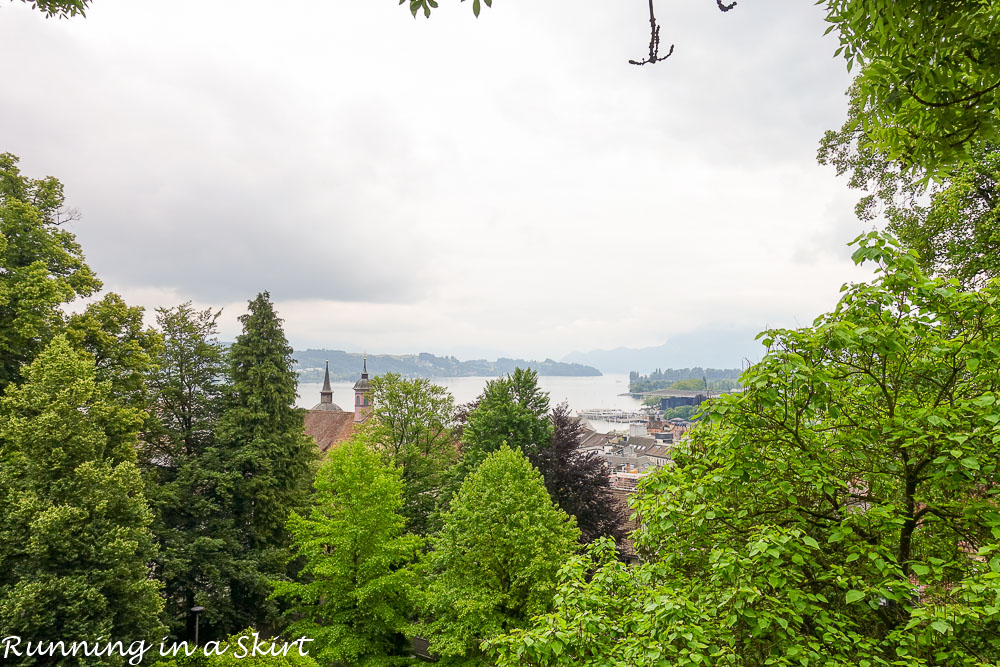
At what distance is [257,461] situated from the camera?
52.7 feet

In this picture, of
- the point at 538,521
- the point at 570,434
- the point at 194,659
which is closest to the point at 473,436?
the point at 570,434

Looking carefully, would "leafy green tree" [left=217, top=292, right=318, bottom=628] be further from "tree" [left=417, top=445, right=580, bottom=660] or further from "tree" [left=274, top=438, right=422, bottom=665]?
"tree" [left=417, top=445, right=580, bottom=660]

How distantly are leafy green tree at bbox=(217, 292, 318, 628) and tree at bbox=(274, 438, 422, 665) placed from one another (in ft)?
8.30

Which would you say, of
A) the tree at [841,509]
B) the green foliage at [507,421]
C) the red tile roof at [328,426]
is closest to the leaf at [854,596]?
the tree at [841,509]

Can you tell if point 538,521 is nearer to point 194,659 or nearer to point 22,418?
point 194,659

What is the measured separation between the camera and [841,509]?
4035 millimetres

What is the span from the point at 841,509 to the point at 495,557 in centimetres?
890

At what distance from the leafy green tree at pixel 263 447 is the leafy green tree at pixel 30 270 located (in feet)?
15.5

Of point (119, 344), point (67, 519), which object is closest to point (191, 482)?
point (119, 344)

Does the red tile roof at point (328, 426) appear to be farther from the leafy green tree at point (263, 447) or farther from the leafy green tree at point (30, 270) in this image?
the leafy green tree at point (30, 270)

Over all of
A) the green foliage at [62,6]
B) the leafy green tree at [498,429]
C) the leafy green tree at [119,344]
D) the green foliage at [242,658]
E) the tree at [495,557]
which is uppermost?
the green foliage at [62,6]

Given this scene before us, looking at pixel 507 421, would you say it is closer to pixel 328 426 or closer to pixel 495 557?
pixel 495 557

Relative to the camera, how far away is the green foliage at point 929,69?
8.17 feet

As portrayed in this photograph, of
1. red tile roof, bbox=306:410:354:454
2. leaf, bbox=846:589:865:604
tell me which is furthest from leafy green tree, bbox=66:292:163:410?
red tile roof, bbox=306:410:354:454
